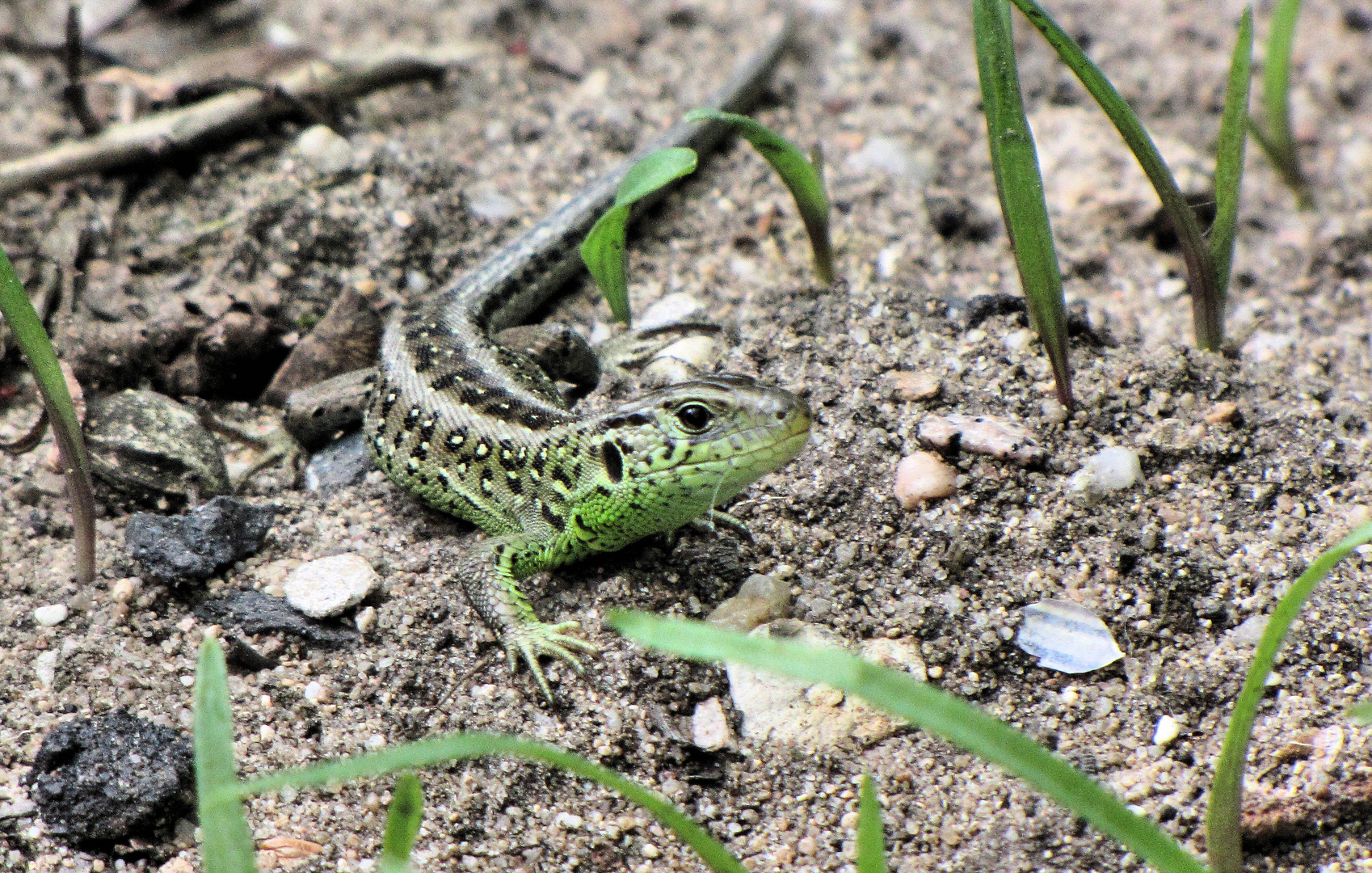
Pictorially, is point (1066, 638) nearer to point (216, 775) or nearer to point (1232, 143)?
point (1232, 143)

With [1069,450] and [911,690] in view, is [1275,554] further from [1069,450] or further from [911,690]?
[911,690]

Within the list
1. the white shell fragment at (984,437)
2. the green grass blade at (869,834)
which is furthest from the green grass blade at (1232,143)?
the green grass blade at (869,834)

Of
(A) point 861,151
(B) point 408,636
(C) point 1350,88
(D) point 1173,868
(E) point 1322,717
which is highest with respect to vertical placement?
(C) point 1350,88

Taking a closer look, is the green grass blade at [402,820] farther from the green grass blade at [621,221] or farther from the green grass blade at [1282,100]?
the green grass blade at [1282,100]

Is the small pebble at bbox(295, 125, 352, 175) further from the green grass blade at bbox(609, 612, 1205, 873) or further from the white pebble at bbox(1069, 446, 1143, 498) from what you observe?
the green grass blade at bbox(609, 612, 1205, 873)

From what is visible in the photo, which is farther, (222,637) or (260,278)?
(260,278)

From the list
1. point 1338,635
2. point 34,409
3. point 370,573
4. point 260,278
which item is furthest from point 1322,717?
point 34,409
